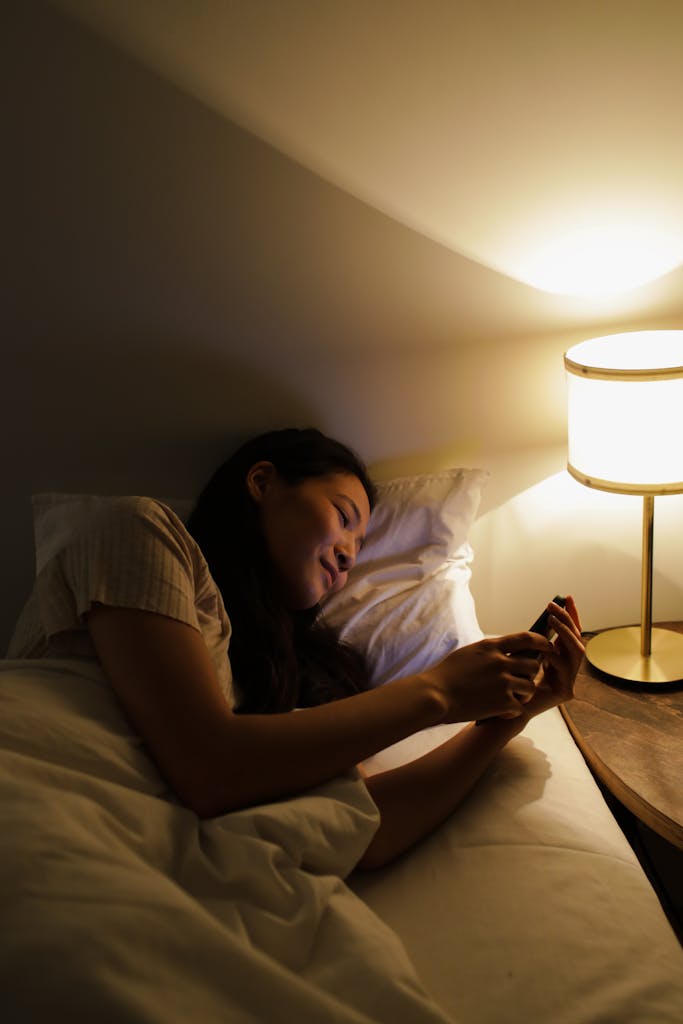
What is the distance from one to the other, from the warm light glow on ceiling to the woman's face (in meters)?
0.49

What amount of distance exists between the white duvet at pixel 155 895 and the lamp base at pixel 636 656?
0.64 m

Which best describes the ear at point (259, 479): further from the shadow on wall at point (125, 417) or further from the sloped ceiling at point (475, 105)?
the sloped ceiling at point (475, 105)

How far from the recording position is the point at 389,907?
1046 millimetres

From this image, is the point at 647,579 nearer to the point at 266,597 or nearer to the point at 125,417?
the point at 266,597

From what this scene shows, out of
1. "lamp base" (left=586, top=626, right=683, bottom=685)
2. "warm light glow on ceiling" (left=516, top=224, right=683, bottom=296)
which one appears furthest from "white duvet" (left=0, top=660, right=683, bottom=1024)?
"warm light glow on ceiling" (left=516, top=224, right=683, bottom=296)

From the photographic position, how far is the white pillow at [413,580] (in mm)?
1506

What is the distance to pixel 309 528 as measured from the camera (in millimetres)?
1377

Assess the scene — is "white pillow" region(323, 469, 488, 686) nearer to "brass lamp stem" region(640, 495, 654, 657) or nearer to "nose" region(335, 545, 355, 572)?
"nose" region(335, 545, 355, 572)

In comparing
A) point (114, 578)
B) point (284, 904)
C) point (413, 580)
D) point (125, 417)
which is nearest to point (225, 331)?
point (125, 417)

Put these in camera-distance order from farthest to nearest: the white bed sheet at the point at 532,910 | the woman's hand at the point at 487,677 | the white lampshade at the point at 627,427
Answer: the white lampshade at the point at 627,427 → the woman's hand at the point at 487,677 → the white bed sheet at the point at 532,910

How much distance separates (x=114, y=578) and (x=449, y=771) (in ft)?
1.55

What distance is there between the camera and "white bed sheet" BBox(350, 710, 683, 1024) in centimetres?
90

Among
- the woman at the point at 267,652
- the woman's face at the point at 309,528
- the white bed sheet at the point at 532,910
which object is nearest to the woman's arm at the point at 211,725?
the woman at the point at 267,652

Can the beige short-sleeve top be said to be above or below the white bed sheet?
above
